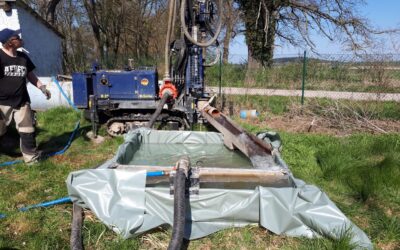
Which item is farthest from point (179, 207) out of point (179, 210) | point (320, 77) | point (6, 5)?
point (6, 5)

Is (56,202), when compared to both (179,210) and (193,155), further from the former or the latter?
(193,155)

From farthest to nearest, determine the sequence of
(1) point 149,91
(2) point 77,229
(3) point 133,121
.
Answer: (3) point 133,121 < (1) point 149,91 < (2) point 77,229

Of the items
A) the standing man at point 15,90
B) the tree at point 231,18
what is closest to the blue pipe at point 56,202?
the standing man at point 15,90

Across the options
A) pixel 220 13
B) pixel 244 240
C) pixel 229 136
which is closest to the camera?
pixel 244 240

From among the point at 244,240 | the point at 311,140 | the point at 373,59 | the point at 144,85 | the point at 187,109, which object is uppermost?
the point at 373,59

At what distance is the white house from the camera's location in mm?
9672

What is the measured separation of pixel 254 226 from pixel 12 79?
3.67m

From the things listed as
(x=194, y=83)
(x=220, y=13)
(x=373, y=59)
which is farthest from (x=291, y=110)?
(x=220, y=13)

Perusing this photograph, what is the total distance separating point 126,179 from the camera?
3.01 m

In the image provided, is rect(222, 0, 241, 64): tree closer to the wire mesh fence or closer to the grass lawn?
the wire mesh fence

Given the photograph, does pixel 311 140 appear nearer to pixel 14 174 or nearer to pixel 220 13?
pixel 220 13

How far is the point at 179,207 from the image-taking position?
8.71 ft

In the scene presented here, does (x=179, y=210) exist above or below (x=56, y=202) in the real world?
above

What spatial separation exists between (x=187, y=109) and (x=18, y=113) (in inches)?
117
